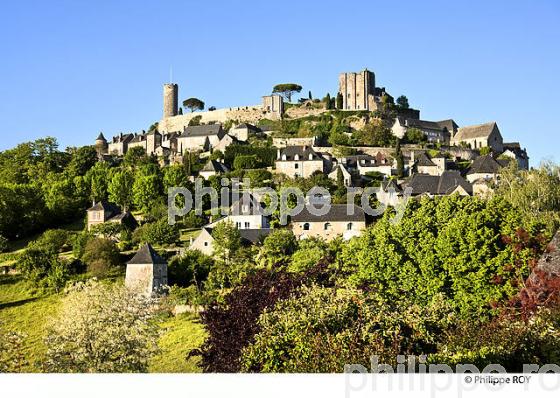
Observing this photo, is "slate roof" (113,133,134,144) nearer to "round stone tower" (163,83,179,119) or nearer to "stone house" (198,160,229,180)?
"round stone tower" (163,83,179,119)

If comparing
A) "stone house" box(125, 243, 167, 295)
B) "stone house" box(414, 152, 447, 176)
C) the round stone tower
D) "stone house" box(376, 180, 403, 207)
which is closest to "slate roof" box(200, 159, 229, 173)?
A: "stone house" box(376, 180, 403, 207)

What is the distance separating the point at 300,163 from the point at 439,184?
13.6 metres

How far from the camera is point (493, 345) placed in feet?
44.3

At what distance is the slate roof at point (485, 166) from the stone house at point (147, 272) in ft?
101

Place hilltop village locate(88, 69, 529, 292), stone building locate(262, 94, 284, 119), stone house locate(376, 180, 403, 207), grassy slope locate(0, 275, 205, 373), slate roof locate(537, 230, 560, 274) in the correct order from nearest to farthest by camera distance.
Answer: slate roof locate(537, 230, 560, 274), grassy slope locate(0, 275, 205, 373), hilltop village locate(88, 69, 529, 292), stone house locate(376, 180, 403, 207), stone building locate(262, 94, 284, 119)

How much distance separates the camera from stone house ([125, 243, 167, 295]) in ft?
117

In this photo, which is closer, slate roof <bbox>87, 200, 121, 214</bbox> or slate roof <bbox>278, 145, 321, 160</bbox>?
slate roof <bbox>87, 200, 121, 214</bbox>

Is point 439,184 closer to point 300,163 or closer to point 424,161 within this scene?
point 424,161

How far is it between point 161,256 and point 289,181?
67.2 ft

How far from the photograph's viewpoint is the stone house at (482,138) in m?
74.9

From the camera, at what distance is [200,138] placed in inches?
3103

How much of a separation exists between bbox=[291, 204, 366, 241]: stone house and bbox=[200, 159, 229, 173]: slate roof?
67.9 feet

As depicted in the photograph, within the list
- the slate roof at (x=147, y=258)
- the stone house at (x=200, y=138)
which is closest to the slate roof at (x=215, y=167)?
the stone house at (x=200, y=138)

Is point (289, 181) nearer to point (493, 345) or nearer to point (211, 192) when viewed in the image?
point (211, 192)
